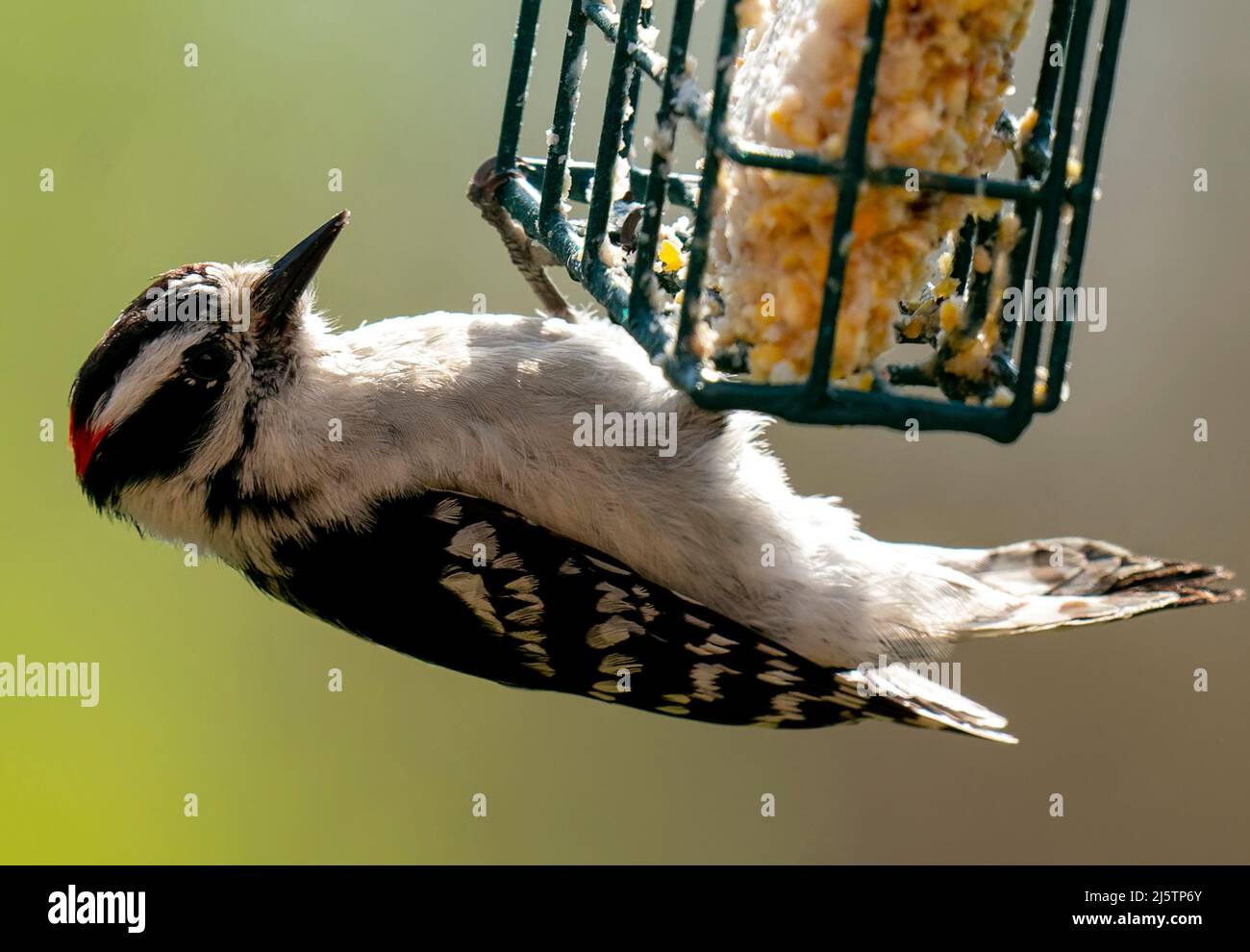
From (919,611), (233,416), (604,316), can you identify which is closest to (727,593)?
(919,611)

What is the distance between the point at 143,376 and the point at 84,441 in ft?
0.79

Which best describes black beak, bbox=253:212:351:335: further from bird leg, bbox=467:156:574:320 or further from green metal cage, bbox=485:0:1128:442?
green metal cage, bbox=485:0:1128:442

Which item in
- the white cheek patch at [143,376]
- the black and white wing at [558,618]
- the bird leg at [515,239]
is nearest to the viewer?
the white cheek patch at [143,376]

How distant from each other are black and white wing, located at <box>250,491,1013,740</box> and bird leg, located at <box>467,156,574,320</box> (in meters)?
0.76

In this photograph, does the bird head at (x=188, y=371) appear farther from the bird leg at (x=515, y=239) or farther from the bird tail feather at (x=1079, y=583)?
the bird tail feather at (x=1079, y=583)

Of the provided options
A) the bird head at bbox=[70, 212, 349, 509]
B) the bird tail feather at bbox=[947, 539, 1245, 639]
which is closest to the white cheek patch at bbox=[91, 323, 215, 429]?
the bird head at bbox=[70, 212, 349, 509]

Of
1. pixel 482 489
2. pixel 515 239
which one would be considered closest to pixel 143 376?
pixel 482 489

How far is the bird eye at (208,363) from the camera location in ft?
9.95

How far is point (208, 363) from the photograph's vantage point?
305 cm

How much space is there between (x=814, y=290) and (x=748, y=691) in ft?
4.22

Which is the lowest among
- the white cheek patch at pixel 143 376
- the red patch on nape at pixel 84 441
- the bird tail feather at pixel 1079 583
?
the bird tail feather at pixel 1079 583

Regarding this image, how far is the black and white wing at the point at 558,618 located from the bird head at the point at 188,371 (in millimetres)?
357

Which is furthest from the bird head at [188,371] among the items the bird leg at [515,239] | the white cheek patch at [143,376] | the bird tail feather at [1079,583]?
the bird tail feather at [1079,583]

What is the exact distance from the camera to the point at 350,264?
5180 millimetres
